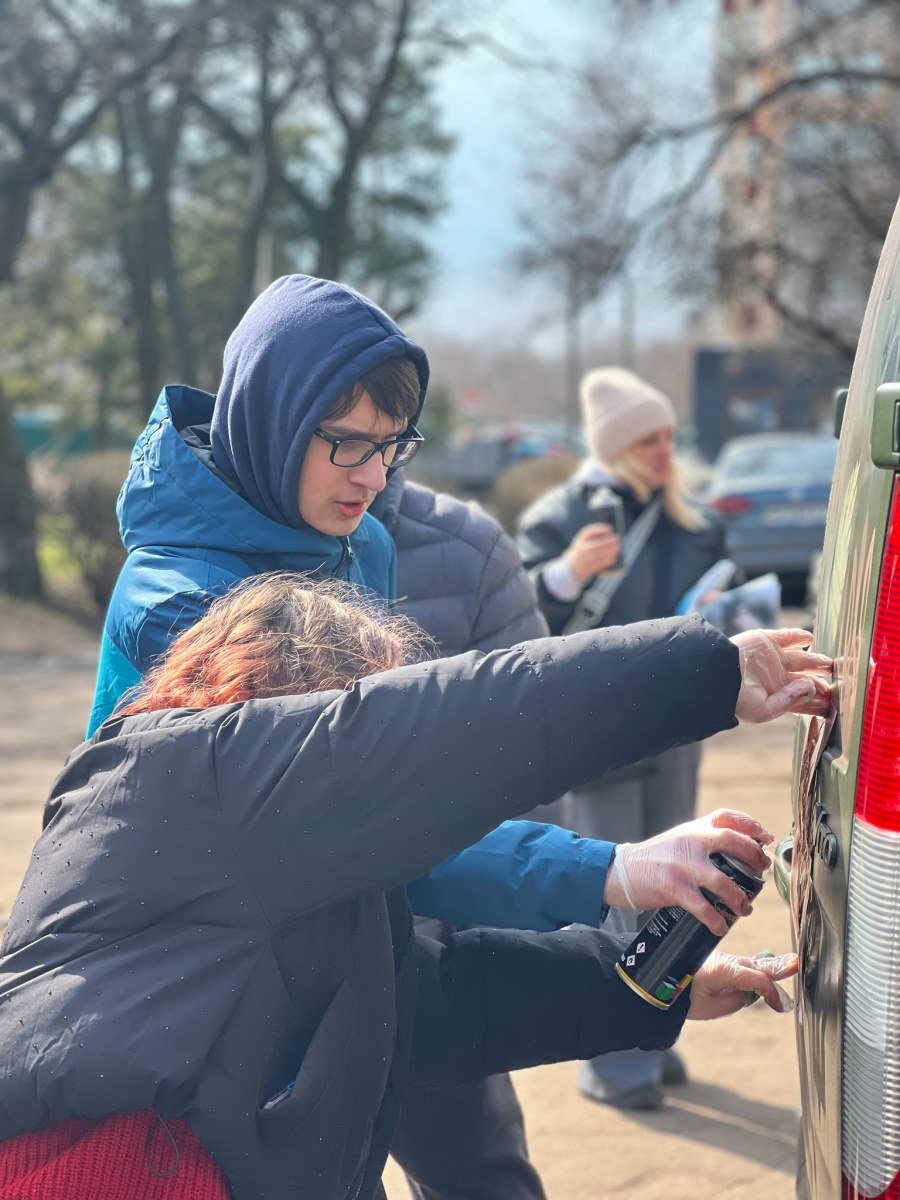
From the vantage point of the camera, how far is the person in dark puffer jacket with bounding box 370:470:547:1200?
7.51 ft

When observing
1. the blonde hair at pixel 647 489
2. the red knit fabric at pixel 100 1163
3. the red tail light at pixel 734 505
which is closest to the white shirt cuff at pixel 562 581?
the blonde hair at pixel 647 489

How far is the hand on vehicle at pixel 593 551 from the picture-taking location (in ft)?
12.3

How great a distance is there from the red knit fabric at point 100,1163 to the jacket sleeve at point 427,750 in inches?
10.9

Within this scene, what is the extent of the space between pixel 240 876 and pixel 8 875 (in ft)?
14.5

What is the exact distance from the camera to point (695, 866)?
1.70m

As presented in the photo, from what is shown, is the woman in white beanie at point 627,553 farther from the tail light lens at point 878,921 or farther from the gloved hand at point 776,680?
the tail light lens at point 878,921

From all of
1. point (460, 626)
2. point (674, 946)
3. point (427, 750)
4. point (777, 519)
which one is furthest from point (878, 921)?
point (777, 519)

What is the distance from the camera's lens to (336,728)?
4.88 ft

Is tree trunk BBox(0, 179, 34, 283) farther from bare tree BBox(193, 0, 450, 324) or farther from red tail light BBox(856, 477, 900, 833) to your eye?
red tail light BBox(856, 477, 900, 833)

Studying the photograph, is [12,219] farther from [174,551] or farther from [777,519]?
[174,551]

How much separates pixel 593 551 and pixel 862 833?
7.53 ft

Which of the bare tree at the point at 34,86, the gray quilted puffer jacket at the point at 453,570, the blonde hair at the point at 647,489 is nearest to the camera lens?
the gray quilted puffer jacket at the point at 453,570

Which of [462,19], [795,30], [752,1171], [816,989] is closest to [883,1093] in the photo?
[816,989]

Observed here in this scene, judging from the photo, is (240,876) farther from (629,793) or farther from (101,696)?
(629,793)
